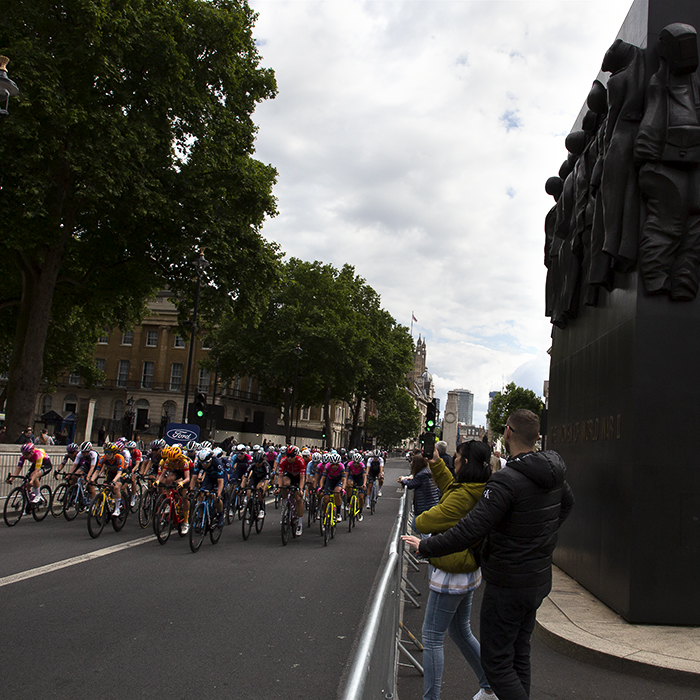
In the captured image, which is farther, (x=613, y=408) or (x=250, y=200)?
(x=250, y=200)

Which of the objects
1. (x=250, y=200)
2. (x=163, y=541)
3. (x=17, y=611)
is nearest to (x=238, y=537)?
(x=163, y=541)

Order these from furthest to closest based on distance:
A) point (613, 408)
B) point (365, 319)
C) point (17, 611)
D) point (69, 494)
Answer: point (365, 319) → point (69, 494) → point (613, 408) → point (17, 611)

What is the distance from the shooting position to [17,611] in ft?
21.5

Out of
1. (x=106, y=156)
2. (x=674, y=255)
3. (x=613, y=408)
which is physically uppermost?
(x=106, y=156)

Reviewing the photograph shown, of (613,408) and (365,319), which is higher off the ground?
(365,319)

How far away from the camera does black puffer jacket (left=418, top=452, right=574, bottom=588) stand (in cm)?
353

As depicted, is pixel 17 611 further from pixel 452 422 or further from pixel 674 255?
pixel 452 422

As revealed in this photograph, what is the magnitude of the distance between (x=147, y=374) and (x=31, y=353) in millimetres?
52121

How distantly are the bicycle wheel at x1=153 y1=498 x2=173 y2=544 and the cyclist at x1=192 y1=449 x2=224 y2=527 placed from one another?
64cm

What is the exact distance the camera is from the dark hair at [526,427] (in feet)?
12.2

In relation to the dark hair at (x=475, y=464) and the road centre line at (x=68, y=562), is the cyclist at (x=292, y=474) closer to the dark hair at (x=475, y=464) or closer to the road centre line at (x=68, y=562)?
the road centre line at (x=68, y=562)

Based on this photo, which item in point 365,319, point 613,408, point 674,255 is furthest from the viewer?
point 365,319

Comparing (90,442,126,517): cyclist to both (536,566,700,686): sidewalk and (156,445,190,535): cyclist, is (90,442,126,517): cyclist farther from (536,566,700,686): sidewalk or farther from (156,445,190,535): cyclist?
(536,566,700,686): sidewalk

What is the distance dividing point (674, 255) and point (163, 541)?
29.4ft
